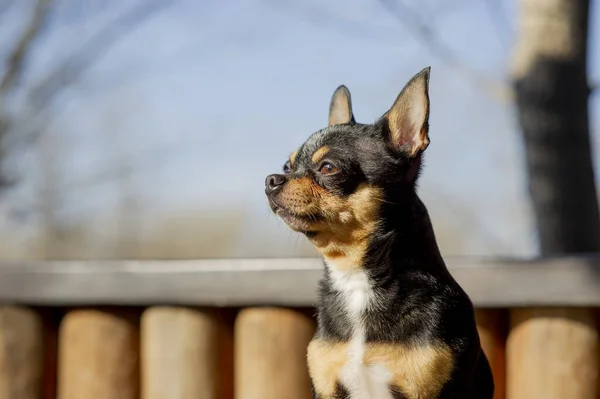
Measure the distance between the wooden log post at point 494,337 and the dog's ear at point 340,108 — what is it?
0.83m

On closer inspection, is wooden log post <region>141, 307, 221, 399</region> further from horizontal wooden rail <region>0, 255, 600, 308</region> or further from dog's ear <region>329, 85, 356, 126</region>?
dog's ear <region>329, 85, 356, 126</region>

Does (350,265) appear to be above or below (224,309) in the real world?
above

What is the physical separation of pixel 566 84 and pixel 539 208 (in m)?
0.51

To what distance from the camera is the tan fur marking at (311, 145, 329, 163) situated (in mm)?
1659

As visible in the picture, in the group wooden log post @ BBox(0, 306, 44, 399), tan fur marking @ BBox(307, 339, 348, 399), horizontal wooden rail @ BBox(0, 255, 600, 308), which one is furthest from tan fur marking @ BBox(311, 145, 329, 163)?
wooden log post @ BBox(0, 306, 44, 399)

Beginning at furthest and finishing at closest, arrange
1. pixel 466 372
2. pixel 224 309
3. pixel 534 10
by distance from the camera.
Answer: pixel 534 10
pixel 224 309
pixel 466 372

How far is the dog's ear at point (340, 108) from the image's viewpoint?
1.83 meters

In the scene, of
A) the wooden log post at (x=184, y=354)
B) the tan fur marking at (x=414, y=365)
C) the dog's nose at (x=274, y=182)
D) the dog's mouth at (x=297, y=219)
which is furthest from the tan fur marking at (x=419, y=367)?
the wooden log post at (x=184, y=354)

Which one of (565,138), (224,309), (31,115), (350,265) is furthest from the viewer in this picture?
(31,115)

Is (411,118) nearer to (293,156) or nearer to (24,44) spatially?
(293,156)

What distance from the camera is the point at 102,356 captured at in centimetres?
257

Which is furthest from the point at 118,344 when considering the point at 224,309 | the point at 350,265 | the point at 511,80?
the point at 511,80

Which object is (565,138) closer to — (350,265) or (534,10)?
(534,10)

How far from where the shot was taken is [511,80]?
3.40m
